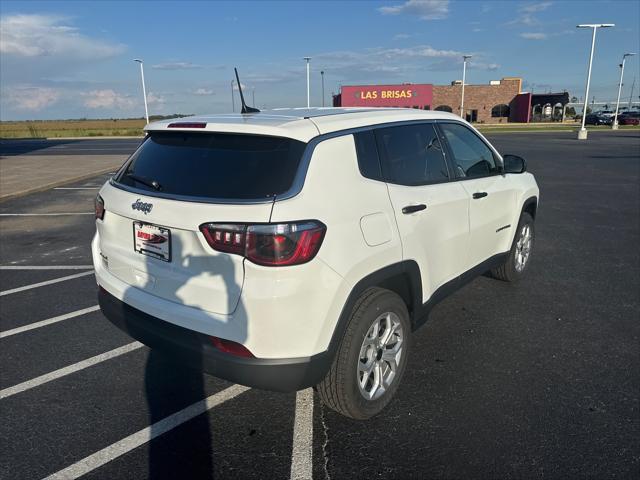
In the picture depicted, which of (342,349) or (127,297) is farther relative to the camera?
(127,297)

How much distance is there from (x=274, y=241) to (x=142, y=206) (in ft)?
3.13

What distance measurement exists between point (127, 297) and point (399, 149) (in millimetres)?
2000

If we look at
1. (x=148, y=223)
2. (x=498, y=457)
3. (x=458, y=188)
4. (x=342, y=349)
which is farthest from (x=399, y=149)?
(x=498, y=457)

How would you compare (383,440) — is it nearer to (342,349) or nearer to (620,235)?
(342,349)

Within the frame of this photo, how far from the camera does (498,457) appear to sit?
2.58 meters

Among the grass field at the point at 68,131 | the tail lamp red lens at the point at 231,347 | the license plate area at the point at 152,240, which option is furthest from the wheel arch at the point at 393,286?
the grass field at the point at 68,131

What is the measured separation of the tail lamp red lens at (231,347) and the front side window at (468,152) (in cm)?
228

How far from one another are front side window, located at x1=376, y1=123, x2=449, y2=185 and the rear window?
0.75 m

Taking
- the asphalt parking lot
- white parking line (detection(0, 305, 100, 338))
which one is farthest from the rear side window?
white parking line (detection(0, 305, 100, 338))

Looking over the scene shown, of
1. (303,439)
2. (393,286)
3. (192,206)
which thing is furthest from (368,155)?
(303,439)

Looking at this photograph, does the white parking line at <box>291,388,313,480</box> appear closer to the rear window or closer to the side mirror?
the rear window

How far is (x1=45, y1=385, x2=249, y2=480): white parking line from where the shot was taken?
251 cm

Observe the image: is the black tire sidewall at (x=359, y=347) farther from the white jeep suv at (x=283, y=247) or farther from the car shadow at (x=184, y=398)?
the car shadow at (x=184, y=398)

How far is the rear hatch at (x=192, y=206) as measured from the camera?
2.36 m
